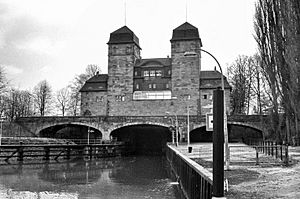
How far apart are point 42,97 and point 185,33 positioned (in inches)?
912

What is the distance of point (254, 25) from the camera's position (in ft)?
63.0

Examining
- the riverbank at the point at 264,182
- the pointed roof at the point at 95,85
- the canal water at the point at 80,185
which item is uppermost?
the pointed roof at the point at 95,85

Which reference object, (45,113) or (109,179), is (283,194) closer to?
(109,179)

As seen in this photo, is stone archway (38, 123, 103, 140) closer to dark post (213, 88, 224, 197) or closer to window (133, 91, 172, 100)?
window (133, 91, 172, 100)

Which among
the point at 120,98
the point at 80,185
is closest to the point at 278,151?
the point at 80,185

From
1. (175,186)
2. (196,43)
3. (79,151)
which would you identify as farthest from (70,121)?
(175,186)

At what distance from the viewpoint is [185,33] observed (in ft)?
191

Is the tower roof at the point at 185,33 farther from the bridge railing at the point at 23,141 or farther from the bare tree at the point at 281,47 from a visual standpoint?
the bare tree at the point at 281,47

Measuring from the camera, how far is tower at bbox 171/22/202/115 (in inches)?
2210

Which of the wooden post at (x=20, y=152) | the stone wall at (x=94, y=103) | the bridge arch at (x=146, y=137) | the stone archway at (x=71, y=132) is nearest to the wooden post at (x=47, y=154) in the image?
the wooden post at (x=20, y=152)

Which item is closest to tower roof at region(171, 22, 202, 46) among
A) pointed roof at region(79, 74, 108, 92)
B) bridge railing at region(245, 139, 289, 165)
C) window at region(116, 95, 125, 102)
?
window at region(116, 95, 125, 102)

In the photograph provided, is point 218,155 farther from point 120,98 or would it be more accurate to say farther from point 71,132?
point 71,132

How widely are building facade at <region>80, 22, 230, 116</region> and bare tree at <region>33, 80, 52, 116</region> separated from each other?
19.1 ft

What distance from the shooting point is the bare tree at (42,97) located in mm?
60344
